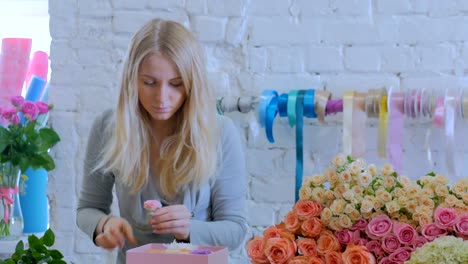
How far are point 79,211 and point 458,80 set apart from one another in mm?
1068

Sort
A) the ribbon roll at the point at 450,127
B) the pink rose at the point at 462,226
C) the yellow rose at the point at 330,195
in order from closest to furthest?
the pink rose at the point at 462,226, the yellow rose at the point at 330,195, the ribbon roll at the point at 450,127

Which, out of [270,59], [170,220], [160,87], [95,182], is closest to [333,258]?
[170,220]

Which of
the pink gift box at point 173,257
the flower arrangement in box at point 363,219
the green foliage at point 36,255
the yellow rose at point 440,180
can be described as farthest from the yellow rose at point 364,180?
the green foliage at point 36,255

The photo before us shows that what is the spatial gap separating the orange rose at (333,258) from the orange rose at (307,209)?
7cm

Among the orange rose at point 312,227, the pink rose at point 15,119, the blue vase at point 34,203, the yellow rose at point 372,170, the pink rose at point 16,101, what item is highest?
the pink rose at point 16,101

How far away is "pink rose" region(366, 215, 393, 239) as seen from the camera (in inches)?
44.6

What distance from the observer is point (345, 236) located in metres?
1.16

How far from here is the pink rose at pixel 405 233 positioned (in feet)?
3.68

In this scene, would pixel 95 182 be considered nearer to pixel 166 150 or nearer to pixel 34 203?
pixel 166 150

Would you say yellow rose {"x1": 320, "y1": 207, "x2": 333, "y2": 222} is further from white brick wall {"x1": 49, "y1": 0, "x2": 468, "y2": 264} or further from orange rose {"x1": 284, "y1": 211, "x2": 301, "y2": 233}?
white brick wall {"x1": 49, "y1": 0, "x2": 468, "y2": 264}

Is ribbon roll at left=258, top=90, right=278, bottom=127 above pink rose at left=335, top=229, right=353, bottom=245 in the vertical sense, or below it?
above

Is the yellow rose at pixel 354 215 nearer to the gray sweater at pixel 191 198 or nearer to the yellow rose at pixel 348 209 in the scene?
the yellow rose at pixel 348 209

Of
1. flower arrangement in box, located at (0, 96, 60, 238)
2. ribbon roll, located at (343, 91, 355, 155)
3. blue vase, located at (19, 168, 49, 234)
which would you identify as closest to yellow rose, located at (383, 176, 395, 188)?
ribbon roll, located at (343, 91, 355, 155)

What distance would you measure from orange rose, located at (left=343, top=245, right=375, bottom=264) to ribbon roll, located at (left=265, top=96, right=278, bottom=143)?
99cm
